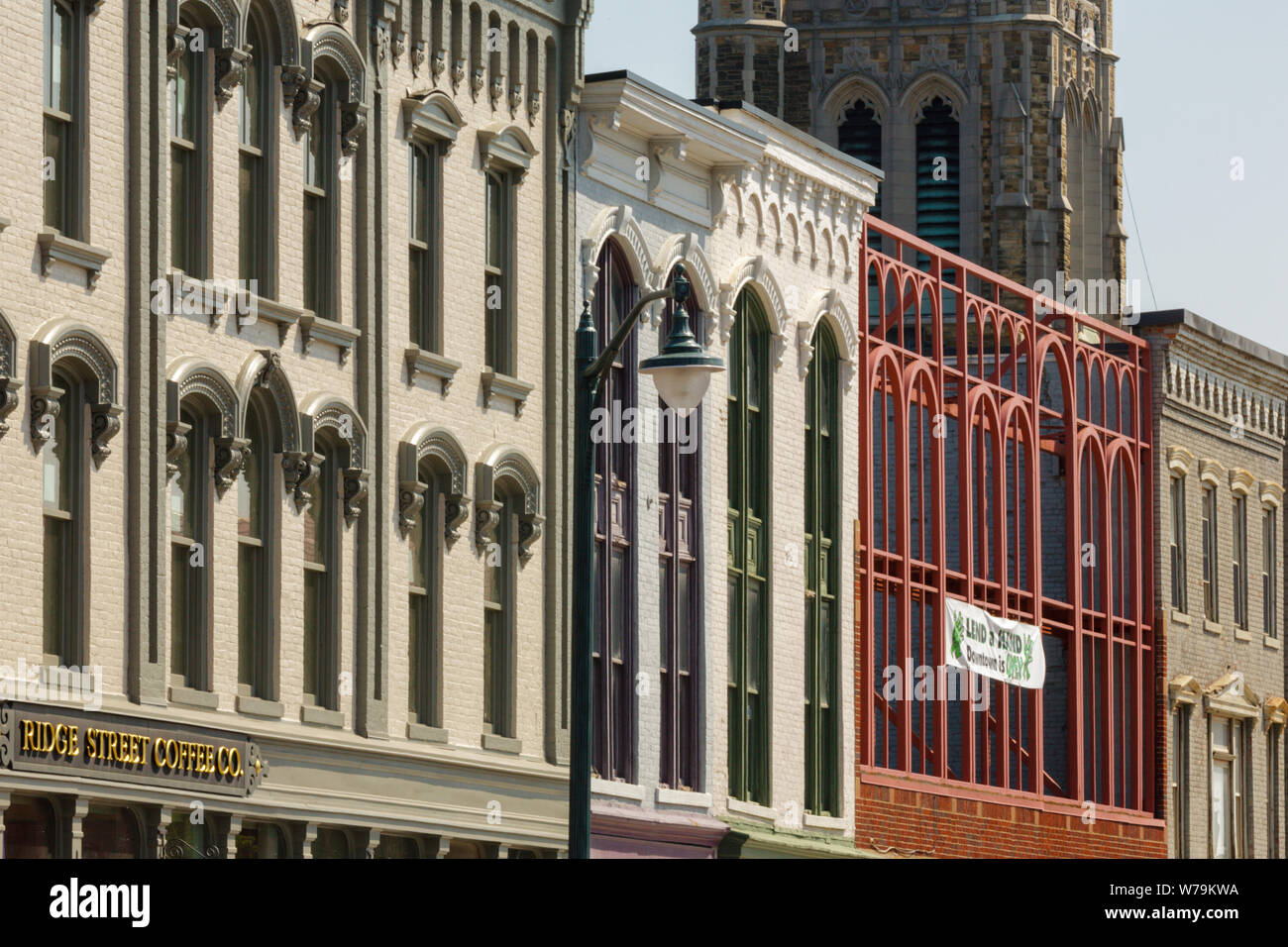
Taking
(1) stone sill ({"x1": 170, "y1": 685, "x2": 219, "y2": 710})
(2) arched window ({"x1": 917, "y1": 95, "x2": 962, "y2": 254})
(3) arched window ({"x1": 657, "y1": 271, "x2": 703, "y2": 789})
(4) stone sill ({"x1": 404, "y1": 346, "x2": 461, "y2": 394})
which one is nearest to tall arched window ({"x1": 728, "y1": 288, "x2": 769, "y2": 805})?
(3) arched window ({"x1": 657, "y1": 271, "x2": 703, "y2": 789})

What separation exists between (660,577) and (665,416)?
5.99ft

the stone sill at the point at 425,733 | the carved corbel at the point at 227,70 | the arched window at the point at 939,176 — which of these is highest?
the arched window at the point at 939,176

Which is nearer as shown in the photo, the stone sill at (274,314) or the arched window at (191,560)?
the arched window at (191,560)

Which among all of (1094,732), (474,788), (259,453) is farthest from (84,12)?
(1094,732)

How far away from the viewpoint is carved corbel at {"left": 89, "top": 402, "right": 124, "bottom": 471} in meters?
24.1

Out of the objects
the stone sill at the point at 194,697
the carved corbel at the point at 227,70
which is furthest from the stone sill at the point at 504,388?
the stone sill at the point at 194,697

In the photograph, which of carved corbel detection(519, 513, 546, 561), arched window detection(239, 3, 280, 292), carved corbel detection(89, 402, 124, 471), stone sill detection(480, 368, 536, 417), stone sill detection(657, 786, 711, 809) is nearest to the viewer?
carved corbel detection(89, 402, 124, 471)

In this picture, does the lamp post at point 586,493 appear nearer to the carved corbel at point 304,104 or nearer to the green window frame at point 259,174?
the green window frame at point 259,174

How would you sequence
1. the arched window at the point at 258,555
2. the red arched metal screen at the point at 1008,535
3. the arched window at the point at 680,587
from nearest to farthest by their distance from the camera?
the arched window at the point at 258,555 → the arched window at the point at 680,587 → the red arched metal screen at the point at 1008,535

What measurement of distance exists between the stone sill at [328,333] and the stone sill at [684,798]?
7428 mm

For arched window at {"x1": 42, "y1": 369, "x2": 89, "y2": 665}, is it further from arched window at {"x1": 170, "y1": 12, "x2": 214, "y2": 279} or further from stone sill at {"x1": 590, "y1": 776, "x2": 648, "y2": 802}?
stone sill at {"x1": 590, "y1": 776, "x2": 648, "y2": 802}

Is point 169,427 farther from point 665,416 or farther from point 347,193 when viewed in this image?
point 665,416

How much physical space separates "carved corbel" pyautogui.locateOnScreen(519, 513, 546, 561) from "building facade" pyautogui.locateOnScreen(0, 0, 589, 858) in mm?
28

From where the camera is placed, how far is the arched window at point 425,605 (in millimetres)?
29172
